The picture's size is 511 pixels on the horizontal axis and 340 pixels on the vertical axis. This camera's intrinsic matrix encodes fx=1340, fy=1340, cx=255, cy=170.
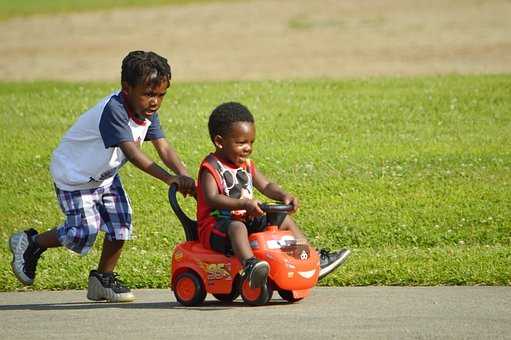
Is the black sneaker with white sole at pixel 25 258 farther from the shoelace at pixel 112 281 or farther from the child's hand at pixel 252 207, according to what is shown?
the child's hand at pixel 252 207

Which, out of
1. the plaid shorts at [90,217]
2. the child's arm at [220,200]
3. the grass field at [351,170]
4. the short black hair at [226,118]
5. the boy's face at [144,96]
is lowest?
the grass field at [351,170]

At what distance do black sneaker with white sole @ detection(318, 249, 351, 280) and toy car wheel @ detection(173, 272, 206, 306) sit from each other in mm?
750

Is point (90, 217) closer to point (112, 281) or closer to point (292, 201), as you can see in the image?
point (112, 281)

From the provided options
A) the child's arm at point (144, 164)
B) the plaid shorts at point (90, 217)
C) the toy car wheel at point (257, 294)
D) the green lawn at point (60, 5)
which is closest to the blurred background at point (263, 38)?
the green lawn at point (60, 5)

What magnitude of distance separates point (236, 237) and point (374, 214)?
359cm

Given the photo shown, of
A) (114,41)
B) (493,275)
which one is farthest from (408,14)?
(493,275)

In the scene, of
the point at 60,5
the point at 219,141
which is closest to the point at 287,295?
the point at 219,141

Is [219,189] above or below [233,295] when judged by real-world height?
above

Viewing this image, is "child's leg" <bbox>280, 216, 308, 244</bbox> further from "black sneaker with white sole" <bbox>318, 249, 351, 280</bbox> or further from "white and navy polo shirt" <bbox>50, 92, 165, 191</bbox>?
"white and navy polo shirt" <bbox>50, 92, 165, 191</bbox>

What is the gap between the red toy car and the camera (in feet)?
25.9

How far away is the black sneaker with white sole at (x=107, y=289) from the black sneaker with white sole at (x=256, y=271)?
1155 millimetres

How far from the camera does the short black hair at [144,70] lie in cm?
825

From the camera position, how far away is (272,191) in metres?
8.22

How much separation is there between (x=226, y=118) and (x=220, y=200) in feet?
1.78
